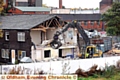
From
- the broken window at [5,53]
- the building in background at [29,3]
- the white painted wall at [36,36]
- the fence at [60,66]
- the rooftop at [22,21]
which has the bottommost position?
the broken window at [5,53]

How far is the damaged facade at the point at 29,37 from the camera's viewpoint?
3356cm

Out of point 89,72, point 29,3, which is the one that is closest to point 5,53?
point 89,72

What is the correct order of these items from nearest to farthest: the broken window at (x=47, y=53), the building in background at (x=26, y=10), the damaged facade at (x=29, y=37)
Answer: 1. the damaged facade at (x=29, y=37)
2. the broken window at (x=47, y=53)
3. the building in background at (x=26, y=10)

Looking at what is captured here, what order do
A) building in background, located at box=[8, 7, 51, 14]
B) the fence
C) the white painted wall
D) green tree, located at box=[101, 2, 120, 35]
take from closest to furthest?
1. the fence
2. the white painted wall
3. green tree, located at box=[101, 2, 120, 35]
4. building in background, located at box=[8, 7, 51, 14]

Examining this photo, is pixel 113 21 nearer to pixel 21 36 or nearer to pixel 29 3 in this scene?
pixel 21 36

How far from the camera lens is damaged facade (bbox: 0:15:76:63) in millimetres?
33562

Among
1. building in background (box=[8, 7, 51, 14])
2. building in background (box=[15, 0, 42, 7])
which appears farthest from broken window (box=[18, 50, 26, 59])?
building in background (box=[15, 0, 42, 7])

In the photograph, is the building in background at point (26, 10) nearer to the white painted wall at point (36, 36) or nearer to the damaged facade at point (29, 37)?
the damaged facade at point (29, 37)

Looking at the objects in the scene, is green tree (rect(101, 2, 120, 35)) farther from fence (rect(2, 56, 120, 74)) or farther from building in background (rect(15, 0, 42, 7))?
building in background (rect(15, 0, 42, 7))

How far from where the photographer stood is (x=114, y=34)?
49.9m

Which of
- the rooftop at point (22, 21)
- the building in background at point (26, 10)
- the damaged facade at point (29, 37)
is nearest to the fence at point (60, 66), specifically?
the damaged facade at point (29, 37)

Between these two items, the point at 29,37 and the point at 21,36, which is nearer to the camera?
the point at 29,37

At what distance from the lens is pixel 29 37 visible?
3378 cm

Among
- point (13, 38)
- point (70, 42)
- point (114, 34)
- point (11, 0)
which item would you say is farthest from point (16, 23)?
A: point (11, 0)
